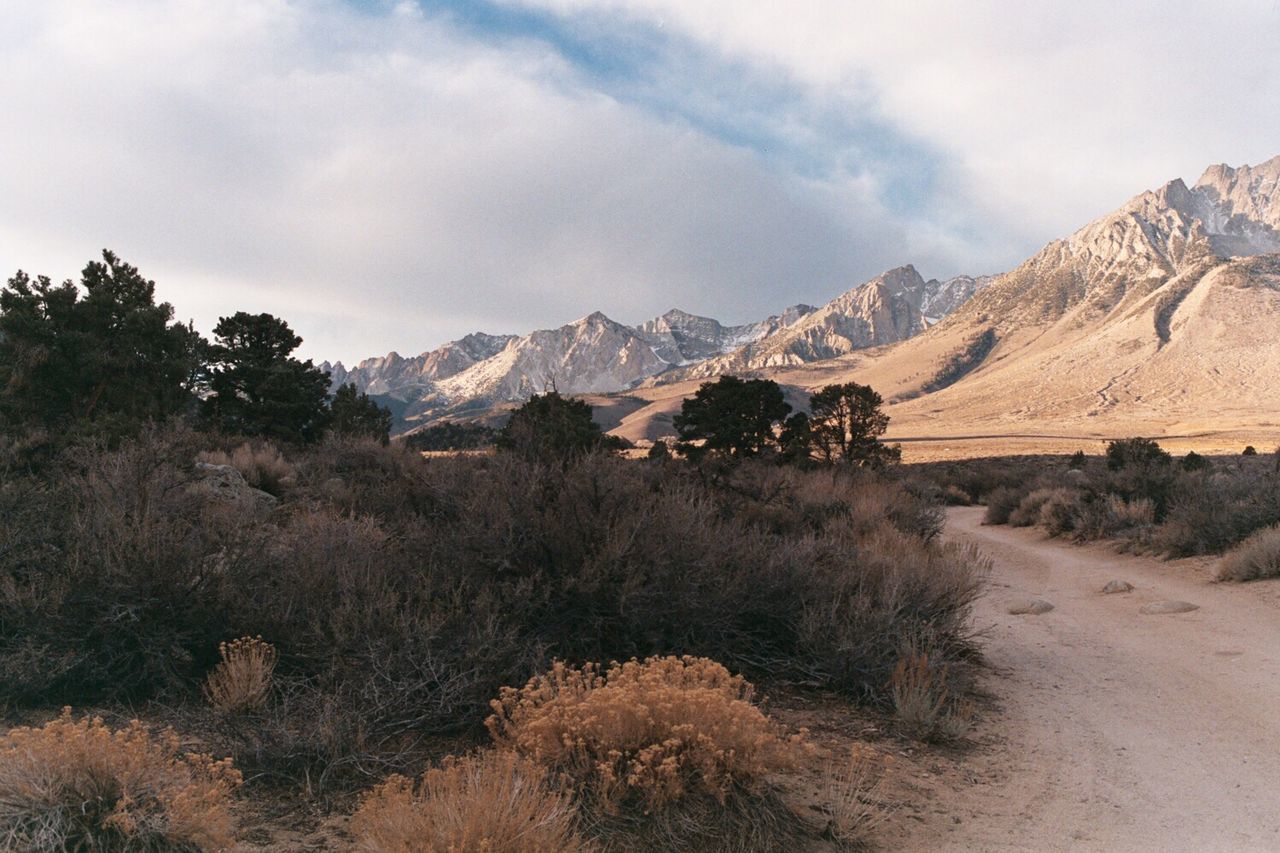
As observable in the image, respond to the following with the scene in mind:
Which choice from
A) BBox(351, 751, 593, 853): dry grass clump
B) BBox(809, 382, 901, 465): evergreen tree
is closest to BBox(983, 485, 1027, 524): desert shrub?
BBox(809, 382, 901, 465): evergreen tree

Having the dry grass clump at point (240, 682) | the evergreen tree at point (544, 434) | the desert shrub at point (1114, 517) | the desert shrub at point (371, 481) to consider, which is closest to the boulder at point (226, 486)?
the desert shrub at point (371, 481)

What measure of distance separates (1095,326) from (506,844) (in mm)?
190552

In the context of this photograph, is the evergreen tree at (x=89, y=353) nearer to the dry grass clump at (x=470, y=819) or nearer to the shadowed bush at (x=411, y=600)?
the shadowed bush at (x=411, y=600)

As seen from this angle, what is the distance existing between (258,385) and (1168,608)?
95.8ft

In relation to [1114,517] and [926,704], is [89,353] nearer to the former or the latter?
[926,704]

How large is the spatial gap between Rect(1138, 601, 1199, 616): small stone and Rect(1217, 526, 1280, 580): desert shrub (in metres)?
1.76

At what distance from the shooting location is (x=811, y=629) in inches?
249

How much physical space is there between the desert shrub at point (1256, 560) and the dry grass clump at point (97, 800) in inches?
528

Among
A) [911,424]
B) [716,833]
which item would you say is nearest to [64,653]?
[716,833]

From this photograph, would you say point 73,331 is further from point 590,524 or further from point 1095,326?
point 1095,326

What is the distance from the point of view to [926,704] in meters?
5.35

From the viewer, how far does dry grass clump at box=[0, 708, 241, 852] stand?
2.93m

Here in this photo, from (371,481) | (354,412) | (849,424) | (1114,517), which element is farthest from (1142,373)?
(371,481)

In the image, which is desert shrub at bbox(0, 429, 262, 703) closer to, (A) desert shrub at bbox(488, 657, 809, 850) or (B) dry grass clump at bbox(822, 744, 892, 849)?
(A) desert shrub at bbox(488, 657, 809, 850)
